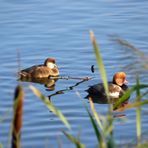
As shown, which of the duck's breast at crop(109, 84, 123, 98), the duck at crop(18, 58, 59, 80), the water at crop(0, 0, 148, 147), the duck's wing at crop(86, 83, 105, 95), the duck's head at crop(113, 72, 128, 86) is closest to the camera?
the water at crop(0, 0, 148, 147)

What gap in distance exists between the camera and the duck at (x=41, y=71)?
11359 mm

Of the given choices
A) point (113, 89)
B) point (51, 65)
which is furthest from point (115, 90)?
point (51, 65)

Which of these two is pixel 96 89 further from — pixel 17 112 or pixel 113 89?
pixel 17 112

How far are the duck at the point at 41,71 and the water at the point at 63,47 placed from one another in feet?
→ 0.49

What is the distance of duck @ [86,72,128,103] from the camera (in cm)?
1048

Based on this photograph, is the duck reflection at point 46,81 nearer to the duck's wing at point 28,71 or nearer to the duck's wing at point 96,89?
the duck's wing at point 28,71

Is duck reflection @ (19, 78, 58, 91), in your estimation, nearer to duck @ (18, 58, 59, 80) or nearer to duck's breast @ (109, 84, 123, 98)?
duck @ (18, 58, 59, 80)

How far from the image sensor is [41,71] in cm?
1192

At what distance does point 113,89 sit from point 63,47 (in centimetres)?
173

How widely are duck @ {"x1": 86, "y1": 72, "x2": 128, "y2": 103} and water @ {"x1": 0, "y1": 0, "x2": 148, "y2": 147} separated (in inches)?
5.4

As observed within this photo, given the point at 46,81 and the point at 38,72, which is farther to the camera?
the point at 46,81

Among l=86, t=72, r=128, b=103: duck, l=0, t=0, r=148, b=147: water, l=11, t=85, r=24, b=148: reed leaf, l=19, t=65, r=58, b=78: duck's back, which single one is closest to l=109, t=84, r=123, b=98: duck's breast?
l=86, t=72, r=128, b=103: duck

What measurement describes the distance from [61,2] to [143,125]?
290 inches

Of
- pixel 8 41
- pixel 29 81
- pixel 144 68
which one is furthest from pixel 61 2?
pixel 144 68
